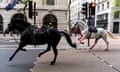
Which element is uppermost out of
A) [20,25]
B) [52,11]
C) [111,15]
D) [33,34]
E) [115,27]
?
[52,11]

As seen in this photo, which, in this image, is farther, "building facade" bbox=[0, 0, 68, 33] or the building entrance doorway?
the building entrance doorway

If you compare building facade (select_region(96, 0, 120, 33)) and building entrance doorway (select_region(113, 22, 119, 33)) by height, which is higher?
building facade (select_region(96, 0, 120, 33))

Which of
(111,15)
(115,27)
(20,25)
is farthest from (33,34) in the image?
(115,27)

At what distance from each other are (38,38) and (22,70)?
78.7 inches

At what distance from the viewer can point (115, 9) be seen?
243 ft

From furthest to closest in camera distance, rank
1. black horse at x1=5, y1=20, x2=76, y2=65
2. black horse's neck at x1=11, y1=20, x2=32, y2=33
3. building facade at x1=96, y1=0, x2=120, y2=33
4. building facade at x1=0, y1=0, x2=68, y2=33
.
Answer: building facade at x1=96, y1=0, x2=120, y2=33, building facade at x1=0, y1=0, x2=68, y2=33, black horse's neck at x1=11, y1=20, x2=32, y2=33, black horse at x1=5, y1=20, x2=76, y2=65

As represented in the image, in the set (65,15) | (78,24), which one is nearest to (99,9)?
(65,15)

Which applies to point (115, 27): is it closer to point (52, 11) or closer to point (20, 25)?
point (52, 11)

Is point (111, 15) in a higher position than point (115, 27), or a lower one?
higher

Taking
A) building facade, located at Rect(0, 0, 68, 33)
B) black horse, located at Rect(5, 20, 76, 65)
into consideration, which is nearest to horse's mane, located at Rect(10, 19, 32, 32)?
black horse, located at Rect(5, 20, 76, 65)

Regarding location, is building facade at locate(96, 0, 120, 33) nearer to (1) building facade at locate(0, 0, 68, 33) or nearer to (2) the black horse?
(1) building facade at locate(0, 0, 68, 33)

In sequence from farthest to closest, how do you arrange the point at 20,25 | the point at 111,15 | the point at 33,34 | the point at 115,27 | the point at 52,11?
1. the point at 115,27
2. the point at 111,15
3. the point at 52,11
4. the point at 20,25
5. the point at 33,34

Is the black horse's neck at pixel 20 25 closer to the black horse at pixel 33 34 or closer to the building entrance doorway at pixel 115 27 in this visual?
the black horse at pixel 33 34

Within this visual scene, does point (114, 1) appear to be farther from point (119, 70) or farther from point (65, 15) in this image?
point (119, 70)
